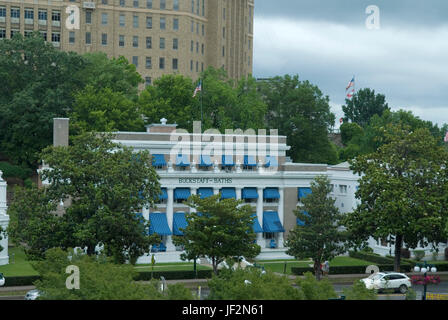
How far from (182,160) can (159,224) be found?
23.4 feet

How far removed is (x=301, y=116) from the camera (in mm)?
107688

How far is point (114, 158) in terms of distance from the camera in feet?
188

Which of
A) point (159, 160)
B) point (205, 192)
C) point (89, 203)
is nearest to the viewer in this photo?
point (89, 203)

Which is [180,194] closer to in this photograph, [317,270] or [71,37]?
[317,270]

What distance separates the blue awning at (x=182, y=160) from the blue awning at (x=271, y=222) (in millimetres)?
10827

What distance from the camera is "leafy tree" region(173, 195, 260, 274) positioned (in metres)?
60.8

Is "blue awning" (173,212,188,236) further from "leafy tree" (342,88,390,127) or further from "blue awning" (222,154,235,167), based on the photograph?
"leafy tree" (342,88,390,127)

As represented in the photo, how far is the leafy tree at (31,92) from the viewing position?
93.7 meters

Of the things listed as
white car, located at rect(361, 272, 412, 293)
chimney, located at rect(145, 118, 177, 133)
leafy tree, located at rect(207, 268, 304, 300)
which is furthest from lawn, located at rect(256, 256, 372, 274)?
leafy tree, located at rect(207, 268, 304, 300)

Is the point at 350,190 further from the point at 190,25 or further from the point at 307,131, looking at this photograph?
the point at 190,25

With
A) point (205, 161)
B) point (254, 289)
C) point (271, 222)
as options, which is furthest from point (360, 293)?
point (271, 222)

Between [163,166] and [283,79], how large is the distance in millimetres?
39441

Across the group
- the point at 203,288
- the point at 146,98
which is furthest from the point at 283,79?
the point at 203,288

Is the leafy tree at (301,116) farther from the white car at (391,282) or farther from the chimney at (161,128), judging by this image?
the white car at (391,282)
